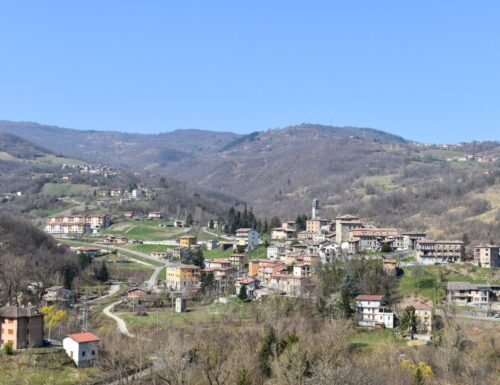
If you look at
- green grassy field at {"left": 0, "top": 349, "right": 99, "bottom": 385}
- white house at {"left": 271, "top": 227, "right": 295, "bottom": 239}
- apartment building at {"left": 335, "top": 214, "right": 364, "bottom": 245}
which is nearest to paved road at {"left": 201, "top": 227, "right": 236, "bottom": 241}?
white house at {"left": 271, "top": 227, "right": 295, "bottom": 239}

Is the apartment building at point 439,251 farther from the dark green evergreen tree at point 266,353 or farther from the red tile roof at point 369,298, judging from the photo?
the dark green evergreen tree at point 266,353

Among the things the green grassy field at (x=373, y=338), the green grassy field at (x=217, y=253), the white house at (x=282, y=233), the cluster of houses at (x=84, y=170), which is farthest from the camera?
the cluster of houses at (x=84, y=170)

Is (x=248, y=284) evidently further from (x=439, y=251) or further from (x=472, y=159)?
(x=472, y=159)

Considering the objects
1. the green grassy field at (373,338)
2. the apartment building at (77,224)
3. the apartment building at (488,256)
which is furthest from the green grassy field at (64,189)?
the green grassy field at (373,338)

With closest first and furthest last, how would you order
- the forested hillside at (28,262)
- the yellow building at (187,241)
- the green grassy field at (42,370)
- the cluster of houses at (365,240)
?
the green grassy field at (42,370) < the forested hillside at (28,262) < the cluster of houses at (365,240) < the yellow building at (187,241)

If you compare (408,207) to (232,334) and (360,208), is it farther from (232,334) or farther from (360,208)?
(232,334)
